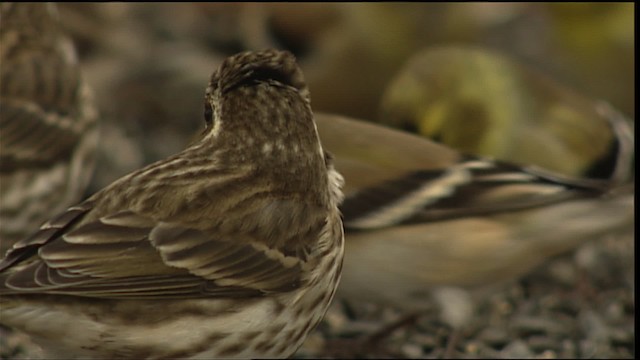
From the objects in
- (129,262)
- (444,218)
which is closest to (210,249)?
(129,262)

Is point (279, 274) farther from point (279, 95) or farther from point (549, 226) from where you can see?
point (549, 226)

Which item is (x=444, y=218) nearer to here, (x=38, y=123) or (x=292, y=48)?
(x=38, y=123)

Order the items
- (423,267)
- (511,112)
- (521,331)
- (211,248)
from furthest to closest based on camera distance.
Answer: (511,112) → (521,331) → (423,267) → (211,248)

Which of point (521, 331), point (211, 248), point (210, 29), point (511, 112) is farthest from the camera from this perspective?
point (210, 29)

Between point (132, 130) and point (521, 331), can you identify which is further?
point (132, 130)

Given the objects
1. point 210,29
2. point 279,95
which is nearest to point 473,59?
point 210,29

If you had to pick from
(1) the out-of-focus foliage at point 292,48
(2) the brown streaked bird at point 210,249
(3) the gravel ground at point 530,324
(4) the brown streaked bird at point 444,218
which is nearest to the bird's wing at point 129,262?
(2) the brown streaked bird at point 210,249

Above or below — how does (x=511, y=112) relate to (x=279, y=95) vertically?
below

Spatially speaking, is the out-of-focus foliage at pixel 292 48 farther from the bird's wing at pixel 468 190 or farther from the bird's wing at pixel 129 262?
the bird's wing at pixel 129 262
